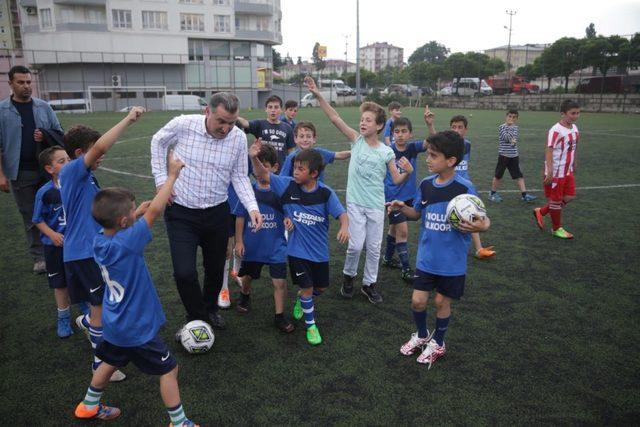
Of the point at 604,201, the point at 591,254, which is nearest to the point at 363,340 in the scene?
the point at 591,254

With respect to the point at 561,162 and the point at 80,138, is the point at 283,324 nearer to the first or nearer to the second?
the point at 80,138

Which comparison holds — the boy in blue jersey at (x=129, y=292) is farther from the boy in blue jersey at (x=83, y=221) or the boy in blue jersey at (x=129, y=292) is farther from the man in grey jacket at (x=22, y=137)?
the man in grey jacket at (x=22, y=137)

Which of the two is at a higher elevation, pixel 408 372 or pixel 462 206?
pixel 462 206

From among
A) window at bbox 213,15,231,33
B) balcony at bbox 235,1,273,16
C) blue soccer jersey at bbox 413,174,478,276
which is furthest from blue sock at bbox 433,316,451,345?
balcony at bbox 235,1,273,16

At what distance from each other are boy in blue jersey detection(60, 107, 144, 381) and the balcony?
62.1 metres

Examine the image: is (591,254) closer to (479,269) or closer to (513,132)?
(479,269)

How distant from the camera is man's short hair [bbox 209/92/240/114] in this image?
408 centimetres

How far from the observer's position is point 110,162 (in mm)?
14664

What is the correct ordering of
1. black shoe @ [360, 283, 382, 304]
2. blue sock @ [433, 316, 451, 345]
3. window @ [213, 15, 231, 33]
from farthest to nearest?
1. window @ [213, 15, 231, 33]
2. black shoe @ [360, 283, 382, 304]
3. blue sock @ [433, 316, 451, 345]

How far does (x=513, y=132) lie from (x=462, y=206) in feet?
23.4

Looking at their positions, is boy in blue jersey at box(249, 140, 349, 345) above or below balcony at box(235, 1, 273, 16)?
below

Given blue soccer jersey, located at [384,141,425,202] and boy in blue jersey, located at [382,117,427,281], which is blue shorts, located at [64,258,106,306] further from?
blue soccer jersey, located at [384,141,425,202]

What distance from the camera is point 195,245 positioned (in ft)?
14.7

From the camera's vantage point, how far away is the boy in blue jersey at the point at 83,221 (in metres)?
3.76
